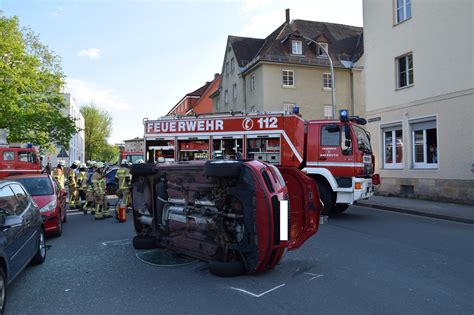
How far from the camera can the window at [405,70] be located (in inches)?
642

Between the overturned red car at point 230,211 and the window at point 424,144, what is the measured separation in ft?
36.4

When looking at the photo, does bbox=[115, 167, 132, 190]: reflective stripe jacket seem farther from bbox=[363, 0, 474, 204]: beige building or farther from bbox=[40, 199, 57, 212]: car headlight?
bbox=[363, 0, 474, 204]: beige building


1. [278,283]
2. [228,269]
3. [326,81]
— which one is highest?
[326,81]

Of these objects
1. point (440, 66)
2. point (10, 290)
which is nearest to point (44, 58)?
point (440, 66)

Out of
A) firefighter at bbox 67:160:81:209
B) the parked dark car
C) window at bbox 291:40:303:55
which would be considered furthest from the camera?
window at bbox 291:40:303:55

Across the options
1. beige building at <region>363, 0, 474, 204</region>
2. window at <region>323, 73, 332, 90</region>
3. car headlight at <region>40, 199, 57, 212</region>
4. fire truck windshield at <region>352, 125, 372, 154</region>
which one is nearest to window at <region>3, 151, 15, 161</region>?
car headlight at <region>40, 199, 57, 212</region>

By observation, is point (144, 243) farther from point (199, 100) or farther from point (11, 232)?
point (199, 100)

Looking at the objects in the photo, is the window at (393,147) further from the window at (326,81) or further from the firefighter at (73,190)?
the window at (326,81)

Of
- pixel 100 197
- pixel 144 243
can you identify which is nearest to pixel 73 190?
pixel 100 197

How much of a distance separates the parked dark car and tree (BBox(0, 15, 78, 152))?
20.7 meters

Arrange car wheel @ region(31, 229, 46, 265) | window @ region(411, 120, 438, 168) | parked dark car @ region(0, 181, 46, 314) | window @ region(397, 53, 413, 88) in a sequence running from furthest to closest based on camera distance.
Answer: window @ region(397, 53, 413, 88) → window @ region(411, 120, 438, 168) → car wheel @ region(31, 229, 46, 265) → parked dark car @ region(0, 181, 46, 314)

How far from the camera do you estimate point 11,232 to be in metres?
4.47

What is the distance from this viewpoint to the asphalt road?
4.18 meters

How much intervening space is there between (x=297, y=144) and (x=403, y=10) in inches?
381
